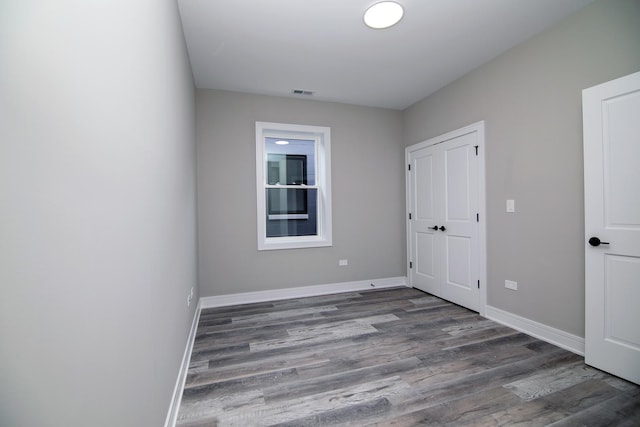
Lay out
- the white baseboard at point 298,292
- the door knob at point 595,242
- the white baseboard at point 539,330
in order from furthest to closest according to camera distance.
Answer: the white baseboard at point 298,292 < the white baseboard at point 539,330 < the door knob at point 595,242

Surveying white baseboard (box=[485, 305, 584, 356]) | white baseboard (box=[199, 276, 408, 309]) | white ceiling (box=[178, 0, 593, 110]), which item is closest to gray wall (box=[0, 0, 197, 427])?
white ceiling (box=[178, 0, 593, 110])

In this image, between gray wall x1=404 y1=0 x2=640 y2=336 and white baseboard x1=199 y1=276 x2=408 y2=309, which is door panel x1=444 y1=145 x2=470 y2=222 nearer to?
gray wall x1=404 y1=0 x2=640 y2=336

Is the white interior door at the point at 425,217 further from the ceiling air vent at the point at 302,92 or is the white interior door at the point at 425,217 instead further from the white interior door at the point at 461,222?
the ceiling air vent at the point at 302,92

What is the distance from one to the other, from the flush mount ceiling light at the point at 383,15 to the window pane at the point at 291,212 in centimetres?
234

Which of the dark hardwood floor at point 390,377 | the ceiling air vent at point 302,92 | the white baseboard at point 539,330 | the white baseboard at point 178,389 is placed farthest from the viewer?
the ceiling air vent at point 302,92

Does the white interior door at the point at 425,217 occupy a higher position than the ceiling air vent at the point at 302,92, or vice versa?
the ceiling air vent at the point at 302,92

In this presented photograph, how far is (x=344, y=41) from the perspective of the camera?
271cm

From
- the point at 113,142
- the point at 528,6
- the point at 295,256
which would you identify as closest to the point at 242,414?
the point at 113,142

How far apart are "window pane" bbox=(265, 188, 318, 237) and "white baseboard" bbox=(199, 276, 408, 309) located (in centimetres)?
82

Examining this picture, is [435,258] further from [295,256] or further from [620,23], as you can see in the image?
[620,23]

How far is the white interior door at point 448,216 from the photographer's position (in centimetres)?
328

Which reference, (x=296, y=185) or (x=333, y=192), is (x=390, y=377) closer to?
(x=333, y=192)

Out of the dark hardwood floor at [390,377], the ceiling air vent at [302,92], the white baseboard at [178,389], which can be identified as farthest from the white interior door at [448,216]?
the white baseboard at [178,389]

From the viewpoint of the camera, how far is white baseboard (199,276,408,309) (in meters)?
3.66
